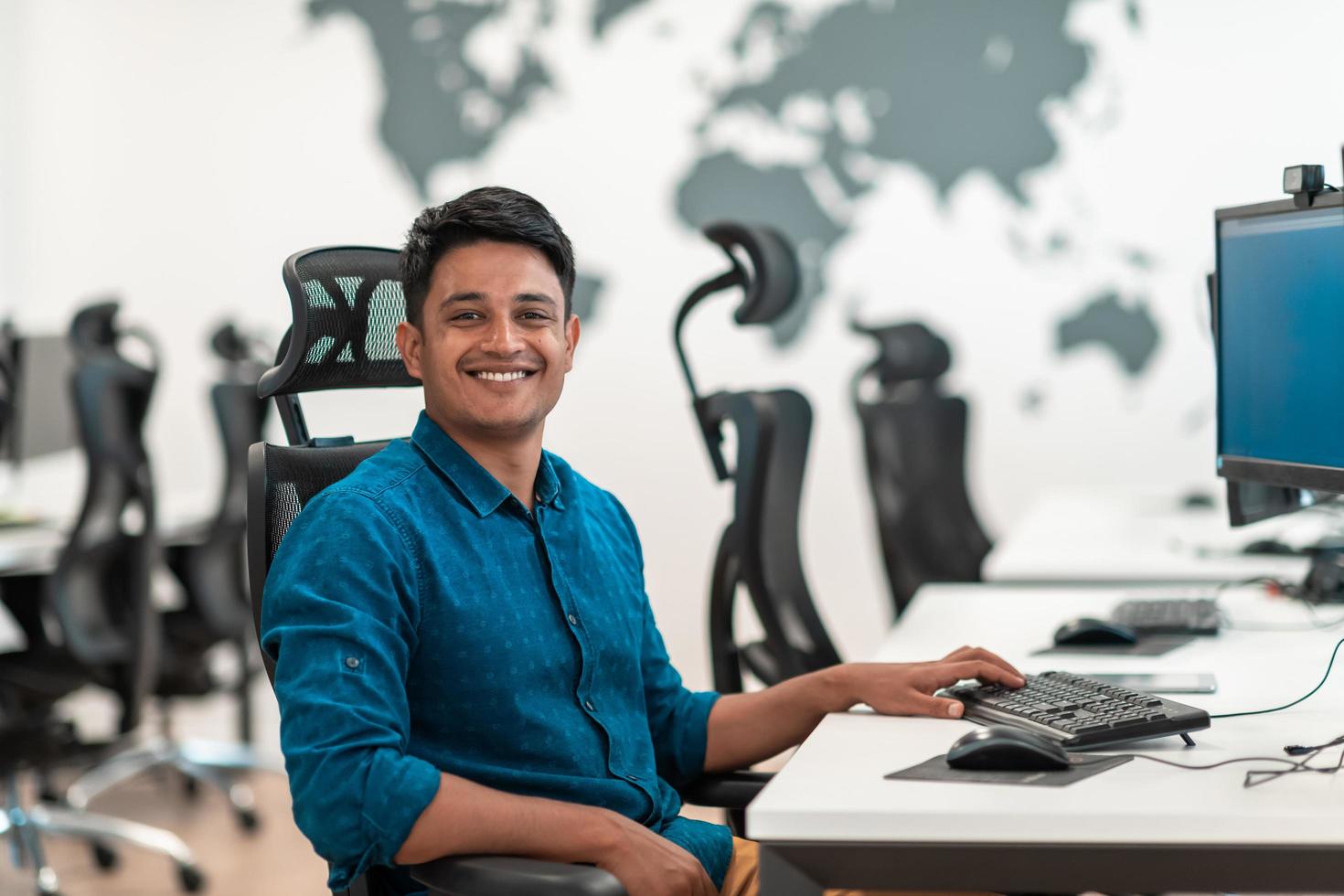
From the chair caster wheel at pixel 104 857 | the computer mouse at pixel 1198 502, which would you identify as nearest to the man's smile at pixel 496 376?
the chair caster wheel at pixel 104 857

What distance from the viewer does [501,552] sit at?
1.46 metres

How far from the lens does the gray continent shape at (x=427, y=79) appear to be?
507cm

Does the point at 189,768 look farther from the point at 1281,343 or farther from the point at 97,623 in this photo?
the point at 1281,343

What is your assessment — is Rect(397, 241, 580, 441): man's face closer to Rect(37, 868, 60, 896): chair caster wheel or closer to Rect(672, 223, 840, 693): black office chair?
Rect(672, 223, 840, 693): black office chair

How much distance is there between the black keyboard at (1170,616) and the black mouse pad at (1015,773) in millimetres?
827

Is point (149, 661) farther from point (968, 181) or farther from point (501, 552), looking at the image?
point (968, 181)

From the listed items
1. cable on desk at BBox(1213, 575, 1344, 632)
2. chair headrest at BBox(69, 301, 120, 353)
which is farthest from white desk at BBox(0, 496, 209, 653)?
cable on desk at BBox(1213, 575, 1344, 632)

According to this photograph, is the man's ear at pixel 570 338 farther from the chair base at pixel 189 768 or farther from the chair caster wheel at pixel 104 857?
the chair base at pixel 189 768

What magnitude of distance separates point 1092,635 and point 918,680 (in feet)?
1.73

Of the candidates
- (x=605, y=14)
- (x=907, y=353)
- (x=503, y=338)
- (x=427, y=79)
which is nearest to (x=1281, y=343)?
(x=503, y=338)

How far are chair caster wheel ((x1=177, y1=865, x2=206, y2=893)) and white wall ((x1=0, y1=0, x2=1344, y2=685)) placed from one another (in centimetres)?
196

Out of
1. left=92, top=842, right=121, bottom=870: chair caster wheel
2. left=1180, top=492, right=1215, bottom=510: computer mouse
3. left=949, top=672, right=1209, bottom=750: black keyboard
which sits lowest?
left=92, top=842, right=121, bottom=870: chair caster wheel

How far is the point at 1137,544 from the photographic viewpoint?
10.5ft

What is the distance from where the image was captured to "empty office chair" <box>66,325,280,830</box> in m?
3.67
